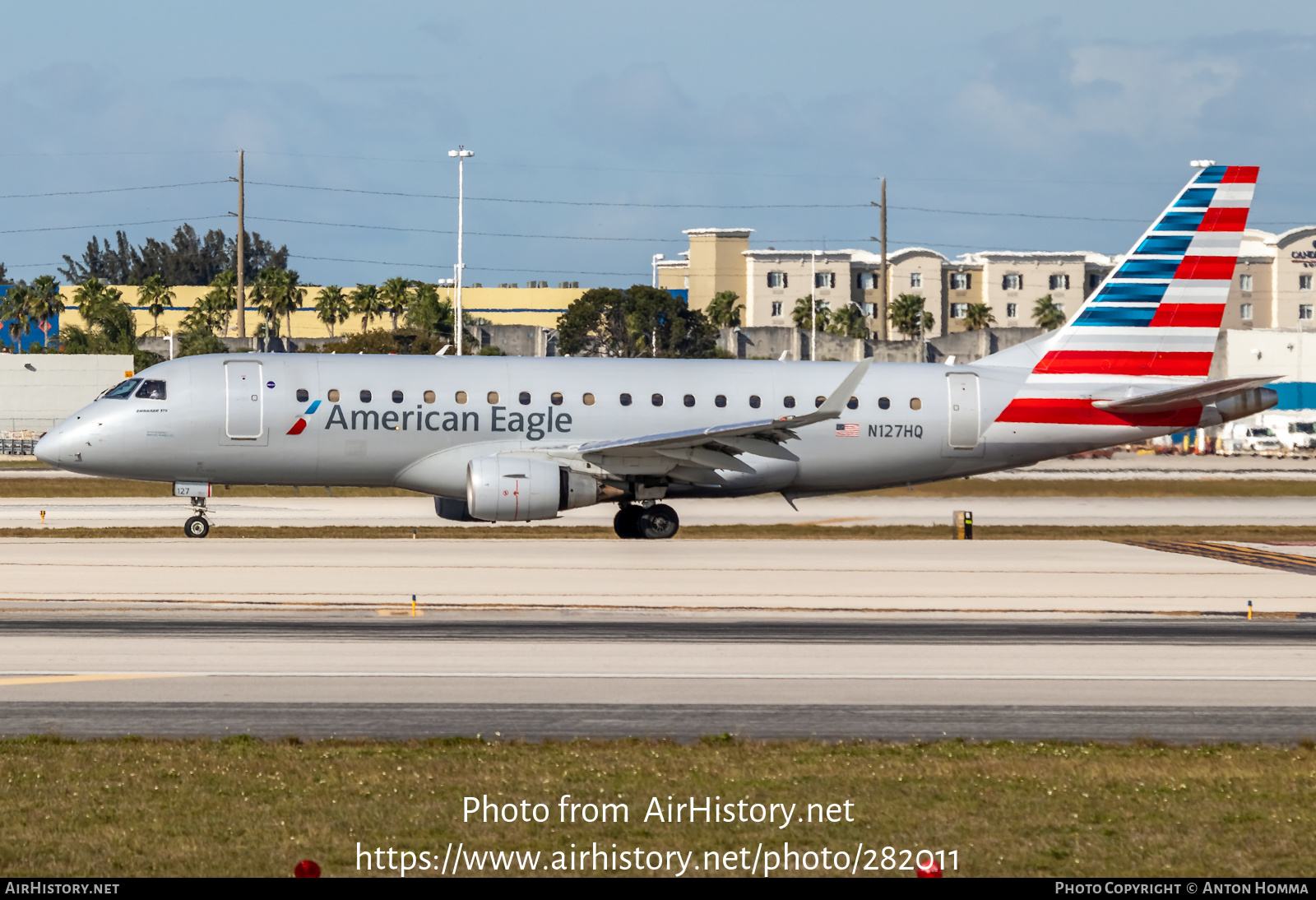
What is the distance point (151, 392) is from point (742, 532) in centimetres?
1369

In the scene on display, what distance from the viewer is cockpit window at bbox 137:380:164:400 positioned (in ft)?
98.3

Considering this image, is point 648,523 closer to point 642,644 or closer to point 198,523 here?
point 198,523

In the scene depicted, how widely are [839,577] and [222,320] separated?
407 ft

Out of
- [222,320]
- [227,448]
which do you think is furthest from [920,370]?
[222,320]

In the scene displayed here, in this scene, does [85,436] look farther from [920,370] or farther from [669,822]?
[669,822]

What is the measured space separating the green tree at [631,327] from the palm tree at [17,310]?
48698mm

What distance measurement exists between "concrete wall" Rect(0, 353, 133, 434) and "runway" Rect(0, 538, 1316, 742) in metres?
56.3

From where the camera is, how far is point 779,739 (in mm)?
12805

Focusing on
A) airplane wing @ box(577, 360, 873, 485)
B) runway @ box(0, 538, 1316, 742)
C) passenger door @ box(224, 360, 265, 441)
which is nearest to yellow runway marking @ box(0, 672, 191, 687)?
runway @ box(0, 538, 1316, 742)

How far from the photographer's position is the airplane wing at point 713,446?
29562 mm

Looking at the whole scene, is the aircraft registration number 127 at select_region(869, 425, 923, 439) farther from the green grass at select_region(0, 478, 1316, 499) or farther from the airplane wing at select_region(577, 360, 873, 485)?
the green grass at select_region(0, 478, 1316, 499)

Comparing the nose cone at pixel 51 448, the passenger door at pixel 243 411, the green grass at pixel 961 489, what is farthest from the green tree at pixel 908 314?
the nose cone at pixel 51 448

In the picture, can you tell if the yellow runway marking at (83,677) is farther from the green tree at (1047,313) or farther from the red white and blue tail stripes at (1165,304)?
the green tree at (1047,313)

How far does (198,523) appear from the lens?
31.0 metres
